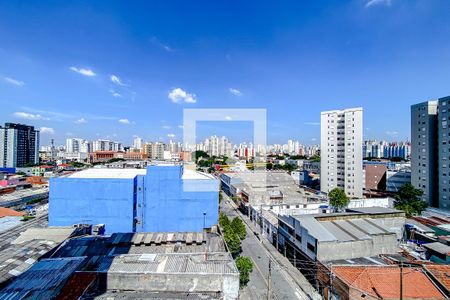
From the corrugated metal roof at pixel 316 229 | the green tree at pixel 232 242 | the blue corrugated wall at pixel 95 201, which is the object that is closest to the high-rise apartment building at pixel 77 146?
the blue corrugated wall at pixel 95 201

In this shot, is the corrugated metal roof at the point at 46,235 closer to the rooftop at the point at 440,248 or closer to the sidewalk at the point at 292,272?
the sidewalk at the point at 292,272

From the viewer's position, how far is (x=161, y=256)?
23.5 feet

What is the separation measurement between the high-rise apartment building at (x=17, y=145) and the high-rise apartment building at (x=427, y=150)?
5460cm

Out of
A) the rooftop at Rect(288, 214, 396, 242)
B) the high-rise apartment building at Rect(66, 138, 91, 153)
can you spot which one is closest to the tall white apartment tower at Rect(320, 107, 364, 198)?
the rooftop at Rect(288, 214, 396, 242)

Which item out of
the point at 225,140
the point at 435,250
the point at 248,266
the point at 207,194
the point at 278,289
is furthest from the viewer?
the point at 225,140

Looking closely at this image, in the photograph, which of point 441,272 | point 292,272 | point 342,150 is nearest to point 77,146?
point 342,150

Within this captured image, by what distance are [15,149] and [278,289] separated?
49023 millimetres

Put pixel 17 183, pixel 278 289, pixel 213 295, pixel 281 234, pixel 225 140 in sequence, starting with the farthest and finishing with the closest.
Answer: pixel 225 140 < pixel 17 183 < pixel 281 234 < pixel 278 289 < pixel 213 295

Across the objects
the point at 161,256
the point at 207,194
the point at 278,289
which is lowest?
the point at 278,289

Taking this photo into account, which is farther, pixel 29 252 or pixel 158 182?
pixel 158 182

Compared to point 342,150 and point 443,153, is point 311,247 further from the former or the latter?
point 342,150

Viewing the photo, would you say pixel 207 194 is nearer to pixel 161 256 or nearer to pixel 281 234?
pixel 281 234

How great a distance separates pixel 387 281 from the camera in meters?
6.72

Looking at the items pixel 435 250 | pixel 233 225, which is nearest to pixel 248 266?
pixel 233 225
